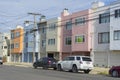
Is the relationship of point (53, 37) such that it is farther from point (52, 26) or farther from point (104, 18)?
point (104, 18)

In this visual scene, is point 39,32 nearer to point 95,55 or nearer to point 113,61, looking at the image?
point 95,55

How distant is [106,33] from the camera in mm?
49688

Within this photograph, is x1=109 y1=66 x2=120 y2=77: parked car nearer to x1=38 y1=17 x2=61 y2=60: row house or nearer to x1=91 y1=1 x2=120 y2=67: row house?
x1=91 y1=1 x2=120 y2=67: row house

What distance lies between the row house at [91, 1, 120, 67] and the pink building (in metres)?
1.71

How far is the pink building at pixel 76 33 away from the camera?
5369 centimetres

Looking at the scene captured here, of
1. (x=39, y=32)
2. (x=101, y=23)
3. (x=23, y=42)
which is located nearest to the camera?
(x=101, y=23)

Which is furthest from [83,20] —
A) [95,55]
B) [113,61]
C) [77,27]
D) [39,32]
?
[39,32]

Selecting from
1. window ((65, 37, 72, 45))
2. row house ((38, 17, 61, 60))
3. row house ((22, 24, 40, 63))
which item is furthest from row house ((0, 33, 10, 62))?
window ((65, 37, 72, 45))

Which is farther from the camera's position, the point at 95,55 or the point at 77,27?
the point at 77,27

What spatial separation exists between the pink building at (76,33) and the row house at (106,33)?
1713mm

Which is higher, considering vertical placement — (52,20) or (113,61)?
(52,20)

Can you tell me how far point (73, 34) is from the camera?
5775 cm

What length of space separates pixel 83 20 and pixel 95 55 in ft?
21.1

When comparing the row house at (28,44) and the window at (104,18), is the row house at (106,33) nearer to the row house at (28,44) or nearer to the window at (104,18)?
the window at (104,18)
